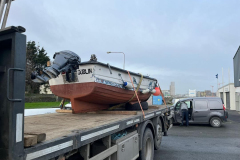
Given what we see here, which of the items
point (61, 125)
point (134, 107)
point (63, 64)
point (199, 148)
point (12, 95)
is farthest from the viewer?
point (199, 148)

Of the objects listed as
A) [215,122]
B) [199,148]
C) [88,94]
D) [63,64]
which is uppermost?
[63,64]

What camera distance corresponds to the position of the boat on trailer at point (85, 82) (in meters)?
5.09

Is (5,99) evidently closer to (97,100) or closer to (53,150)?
(53,150)

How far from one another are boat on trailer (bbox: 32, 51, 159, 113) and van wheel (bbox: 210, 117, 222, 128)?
8.34 meters

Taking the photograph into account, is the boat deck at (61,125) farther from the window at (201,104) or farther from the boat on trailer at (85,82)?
the window at (201,104)

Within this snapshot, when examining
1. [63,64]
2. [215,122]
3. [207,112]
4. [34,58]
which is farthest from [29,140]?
[34,58]

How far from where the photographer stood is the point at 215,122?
1220cm

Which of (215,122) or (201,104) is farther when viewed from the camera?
(201,104)

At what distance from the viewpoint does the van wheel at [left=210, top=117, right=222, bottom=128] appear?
1215 cm

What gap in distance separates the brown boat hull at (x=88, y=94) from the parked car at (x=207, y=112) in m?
7.99

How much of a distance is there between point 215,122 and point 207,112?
717 mm

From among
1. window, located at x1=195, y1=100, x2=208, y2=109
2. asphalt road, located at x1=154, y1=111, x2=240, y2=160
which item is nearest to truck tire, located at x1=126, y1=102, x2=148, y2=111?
asphalt road, located at x1=154, y1=111, x2=240, y2=160

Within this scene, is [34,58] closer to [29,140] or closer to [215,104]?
[215,104]

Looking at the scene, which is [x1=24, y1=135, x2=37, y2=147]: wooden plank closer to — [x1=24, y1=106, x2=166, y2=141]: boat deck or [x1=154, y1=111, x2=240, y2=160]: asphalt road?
[x1=24, y1=106, x2=166, y2=141]: boat deck
